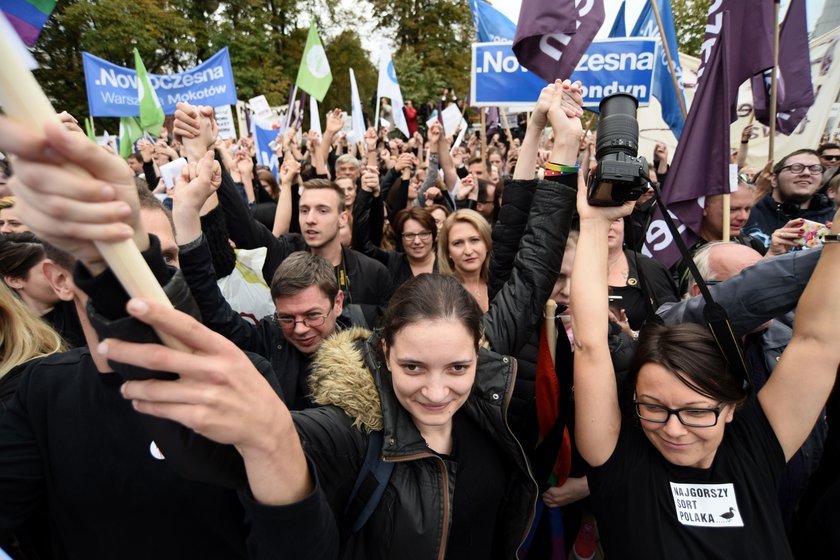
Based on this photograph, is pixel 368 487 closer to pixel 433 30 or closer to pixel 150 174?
pixel 150 174

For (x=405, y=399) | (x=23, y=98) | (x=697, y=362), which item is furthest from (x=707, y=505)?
(x=23, y=98)

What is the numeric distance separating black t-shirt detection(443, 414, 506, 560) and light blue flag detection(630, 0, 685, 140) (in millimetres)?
4003

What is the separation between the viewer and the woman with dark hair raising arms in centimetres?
146

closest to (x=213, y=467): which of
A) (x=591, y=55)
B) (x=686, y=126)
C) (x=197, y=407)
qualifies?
(x=197, y=407)

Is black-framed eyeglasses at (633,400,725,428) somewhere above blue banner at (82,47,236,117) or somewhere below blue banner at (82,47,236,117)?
below

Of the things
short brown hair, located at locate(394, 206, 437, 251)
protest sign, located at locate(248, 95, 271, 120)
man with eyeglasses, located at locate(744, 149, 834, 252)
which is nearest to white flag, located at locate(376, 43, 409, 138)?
protest sign, located at locate(248, 95, 271, 120)

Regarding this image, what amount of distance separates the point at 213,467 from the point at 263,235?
2576 mm

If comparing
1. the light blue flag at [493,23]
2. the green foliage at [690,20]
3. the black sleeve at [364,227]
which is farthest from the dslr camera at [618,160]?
the green foliage at [690,20]

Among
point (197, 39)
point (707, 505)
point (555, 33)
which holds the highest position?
point (197, 39)

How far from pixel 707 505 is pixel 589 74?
13.2ft

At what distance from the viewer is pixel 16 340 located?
1.65 m

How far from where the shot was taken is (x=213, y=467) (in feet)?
2.45

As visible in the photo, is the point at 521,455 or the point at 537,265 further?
the point at 537,265

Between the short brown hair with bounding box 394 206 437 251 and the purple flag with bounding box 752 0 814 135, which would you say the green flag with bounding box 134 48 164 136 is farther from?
the purple flag with bounding box 752 0 814 135
